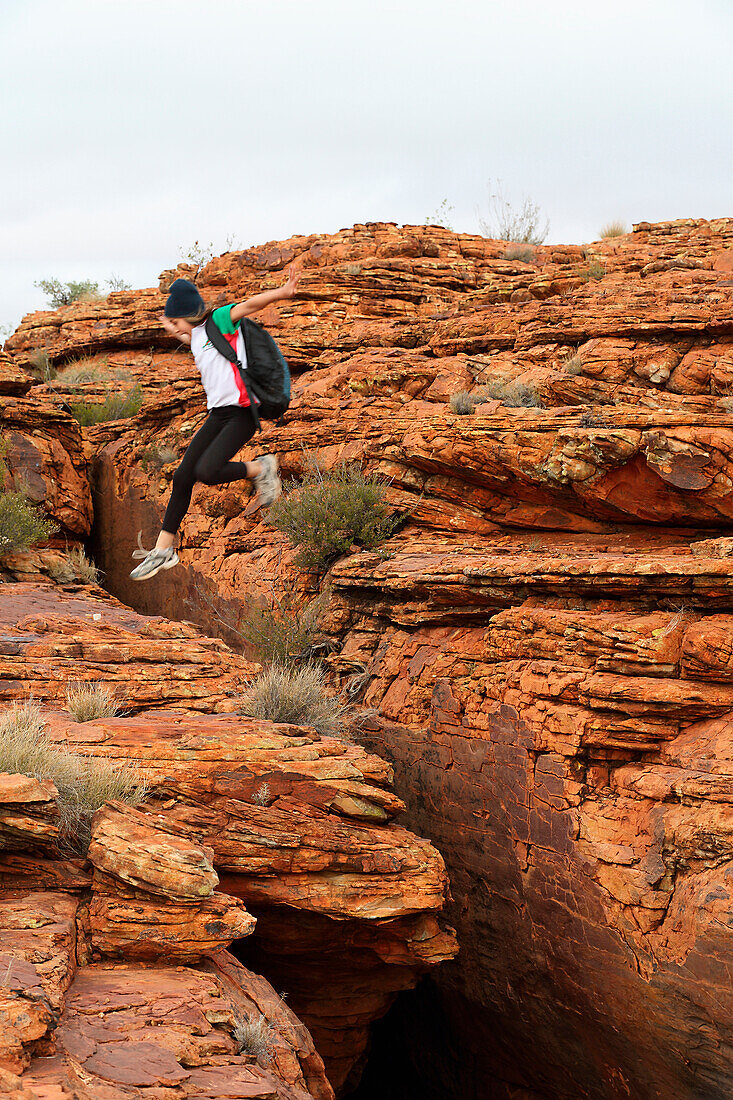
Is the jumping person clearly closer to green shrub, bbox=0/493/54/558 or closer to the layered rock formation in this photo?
the layered rock formation

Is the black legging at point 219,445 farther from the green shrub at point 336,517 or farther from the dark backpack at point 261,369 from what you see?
the green shrub at point 336,517

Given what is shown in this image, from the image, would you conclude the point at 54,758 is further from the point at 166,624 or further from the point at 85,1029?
the point at 166,624

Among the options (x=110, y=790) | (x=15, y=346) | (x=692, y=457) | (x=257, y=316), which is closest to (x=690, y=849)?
(x=692, y=457)

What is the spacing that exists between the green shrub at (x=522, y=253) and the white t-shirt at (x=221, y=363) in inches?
600

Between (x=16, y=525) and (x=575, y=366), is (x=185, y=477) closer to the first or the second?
(x=575, y=366)

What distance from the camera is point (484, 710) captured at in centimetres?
1050

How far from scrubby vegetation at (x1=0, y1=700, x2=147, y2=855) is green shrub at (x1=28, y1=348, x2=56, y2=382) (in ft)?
49.3

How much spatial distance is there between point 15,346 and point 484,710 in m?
17.7

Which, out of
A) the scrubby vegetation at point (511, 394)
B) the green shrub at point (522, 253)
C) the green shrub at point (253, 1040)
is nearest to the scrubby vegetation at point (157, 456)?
the scrubby vegetation at point (511, 394)

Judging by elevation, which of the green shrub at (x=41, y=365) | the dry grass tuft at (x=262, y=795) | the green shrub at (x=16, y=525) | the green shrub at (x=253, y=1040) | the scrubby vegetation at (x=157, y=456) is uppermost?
the green shrub at (x=41, y=365)

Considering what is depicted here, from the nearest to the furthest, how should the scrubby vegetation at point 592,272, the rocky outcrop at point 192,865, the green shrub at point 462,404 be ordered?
1. the rocky outcrop at point 192,865
2. the green shrub at point 462,404
3. the scrubby vegetation at point 592,272

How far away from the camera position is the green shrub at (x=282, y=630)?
1287cm

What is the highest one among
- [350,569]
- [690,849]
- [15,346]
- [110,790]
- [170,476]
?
[15,346]

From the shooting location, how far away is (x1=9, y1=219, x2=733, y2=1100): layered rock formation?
855 centimetres
